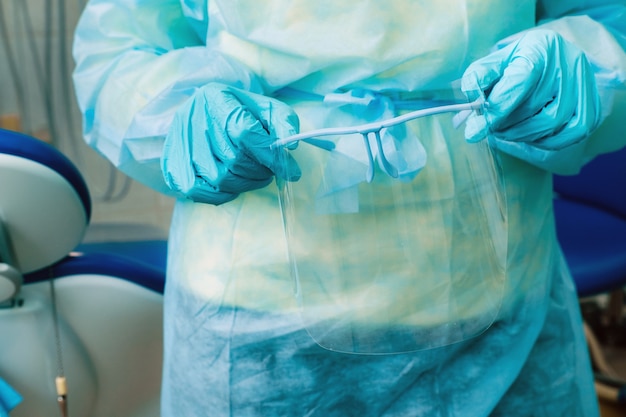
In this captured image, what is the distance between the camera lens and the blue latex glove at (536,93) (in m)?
0.70

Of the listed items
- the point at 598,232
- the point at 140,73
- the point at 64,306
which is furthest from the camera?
the point at 598,232

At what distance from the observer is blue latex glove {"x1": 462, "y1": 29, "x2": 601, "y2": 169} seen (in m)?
0.70

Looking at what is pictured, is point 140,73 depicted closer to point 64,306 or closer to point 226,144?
point 226,144

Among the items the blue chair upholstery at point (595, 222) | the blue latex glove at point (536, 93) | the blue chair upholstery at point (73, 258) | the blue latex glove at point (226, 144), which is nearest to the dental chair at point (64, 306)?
the blue chair upholstery at point (73, 258)

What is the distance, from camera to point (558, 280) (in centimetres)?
94

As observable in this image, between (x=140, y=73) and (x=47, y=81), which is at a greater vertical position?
(x=140, y=73)

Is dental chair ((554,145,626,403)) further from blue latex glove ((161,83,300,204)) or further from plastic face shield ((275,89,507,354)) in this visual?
blue latex glove ((161,83,300,204))

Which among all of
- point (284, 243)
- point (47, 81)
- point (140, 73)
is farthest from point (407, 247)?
point (47, 81)

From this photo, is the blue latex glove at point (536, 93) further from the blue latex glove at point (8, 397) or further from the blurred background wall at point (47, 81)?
the blurred background wall at point (47, 81)

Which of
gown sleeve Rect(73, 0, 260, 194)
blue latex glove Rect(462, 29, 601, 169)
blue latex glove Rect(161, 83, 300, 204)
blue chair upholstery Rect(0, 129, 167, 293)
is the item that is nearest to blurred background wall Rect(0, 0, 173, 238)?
blue chair upholstery Rect(0, 129, 167, 293)

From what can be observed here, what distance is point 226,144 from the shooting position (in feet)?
2.39

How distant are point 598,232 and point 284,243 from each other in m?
1.23

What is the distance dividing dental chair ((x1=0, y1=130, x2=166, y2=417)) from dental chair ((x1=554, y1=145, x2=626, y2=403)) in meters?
0.95

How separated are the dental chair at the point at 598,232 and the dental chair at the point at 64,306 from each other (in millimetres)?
955
